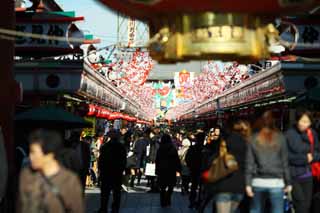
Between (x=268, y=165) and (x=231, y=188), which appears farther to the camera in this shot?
(x=231, y=188)

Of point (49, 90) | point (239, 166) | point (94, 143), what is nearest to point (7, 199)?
point (239, 166)

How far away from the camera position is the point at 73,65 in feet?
60.1

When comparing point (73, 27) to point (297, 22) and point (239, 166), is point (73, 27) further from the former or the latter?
point (239, 166)

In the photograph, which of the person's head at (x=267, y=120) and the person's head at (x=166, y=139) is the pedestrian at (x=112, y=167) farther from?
the person's head at (x=267, y=120)

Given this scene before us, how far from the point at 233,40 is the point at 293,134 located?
377 centimetres

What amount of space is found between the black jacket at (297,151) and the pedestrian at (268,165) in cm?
52

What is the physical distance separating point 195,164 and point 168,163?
885 millimetres

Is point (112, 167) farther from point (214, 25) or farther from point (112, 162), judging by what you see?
point (214, 25)

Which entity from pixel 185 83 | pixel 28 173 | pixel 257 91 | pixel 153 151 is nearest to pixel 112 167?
pixel 153 151

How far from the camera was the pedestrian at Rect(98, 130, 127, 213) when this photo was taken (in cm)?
1363

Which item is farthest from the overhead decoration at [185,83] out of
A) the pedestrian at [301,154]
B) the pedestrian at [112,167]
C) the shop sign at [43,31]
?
the pedestrian at [301,154]

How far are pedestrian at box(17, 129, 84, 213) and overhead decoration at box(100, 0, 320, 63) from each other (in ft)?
4.35

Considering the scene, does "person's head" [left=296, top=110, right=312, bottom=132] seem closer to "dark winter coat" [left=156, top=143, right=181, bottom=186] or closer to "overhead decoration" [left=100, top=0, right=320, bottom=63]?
"overhead decoration" [left=100, top=0, right=320, bottom=63]

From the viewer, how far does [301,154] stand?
888 cm
